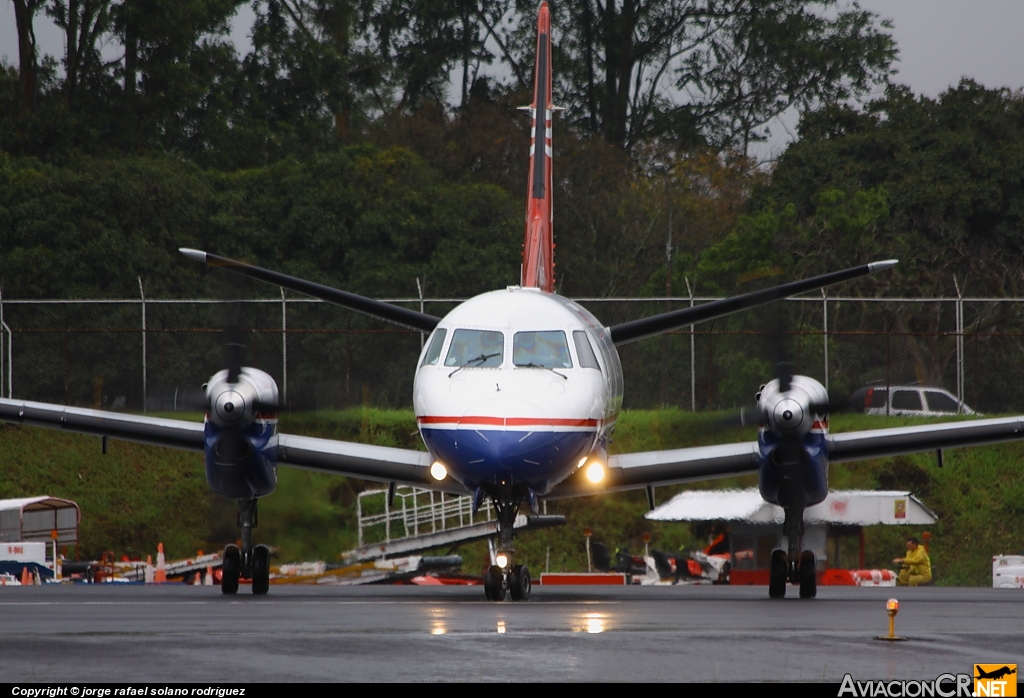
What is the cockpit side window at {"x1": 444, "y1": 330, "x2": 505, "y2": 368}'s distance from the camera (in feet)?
48.8

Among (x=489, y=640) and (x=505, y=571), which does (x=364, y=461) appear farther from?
(x=489, y=640)

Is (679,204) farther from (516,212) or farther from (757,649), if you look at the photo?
(757,649)

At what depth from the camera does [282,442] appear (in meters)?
17.3

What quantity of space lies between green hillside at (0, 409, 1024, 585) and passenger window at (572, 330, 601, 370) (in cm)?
1305

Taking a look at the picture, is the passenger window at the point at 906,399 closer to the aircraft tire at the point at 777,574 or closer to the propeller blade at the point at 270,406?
the aircraft tire at the point at 777,574

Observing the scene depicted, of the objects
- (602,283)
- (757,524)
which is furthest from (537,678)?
(602,283)

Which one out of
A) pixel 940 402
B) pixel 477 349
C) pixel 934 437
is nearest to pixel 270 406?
pixel 477 349

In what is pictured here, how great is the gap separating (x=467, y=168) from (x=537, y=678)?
41.8m

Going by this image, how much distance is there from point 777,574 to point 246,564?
20.6 feet

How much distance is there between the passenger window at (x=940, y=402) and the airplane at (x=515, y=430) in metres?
15.3

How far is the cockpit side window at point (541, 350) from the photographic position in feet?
49.0

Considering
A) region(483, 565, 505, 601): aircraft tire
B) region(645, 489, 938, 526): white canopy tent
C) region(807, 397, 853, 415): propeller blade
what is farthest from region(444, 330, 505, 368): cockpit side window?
region(645, 489, 938, 526): white canopy tent

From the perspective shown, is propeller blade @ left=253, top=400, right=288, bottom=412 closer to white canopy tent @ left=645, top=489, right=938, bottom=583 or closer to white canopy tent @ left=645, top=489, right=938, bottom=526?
white canopy tent @ left=645, top=489, right=938, bottom=583

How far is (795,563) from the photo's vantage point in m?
17.1
